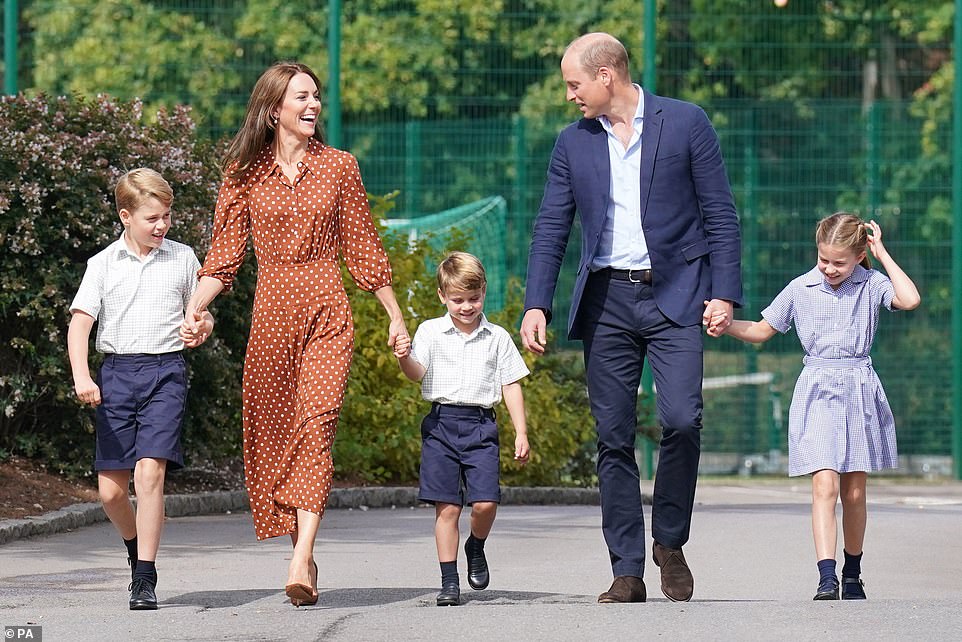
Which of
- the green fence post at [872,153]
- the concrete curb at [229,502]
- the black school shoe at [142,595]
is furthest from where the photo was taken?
the green fence post at [872,153]

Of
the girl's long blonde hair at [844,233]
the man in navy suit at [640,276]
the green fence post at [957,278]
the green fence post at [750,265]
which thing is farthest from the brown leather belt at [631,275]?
the green fence post at [957,278]

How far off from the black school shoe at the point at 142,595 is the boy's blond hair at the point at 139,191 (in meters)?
1.39

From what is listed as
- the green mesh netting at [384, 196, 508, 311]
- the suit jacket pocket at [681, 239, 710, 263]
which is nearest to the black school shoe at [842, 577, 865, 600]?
the suit jacket pocket at [681, 239, 710, 263]

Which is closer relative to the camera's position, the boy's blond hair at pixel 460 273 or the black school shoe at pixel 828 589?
the black school shoe at pixel 828 589

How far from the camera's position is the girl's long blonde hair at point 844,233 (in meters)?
6.98

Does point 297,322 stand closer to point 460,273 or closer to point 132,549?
point 460,273

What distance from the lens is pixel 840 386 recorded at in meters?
6.92

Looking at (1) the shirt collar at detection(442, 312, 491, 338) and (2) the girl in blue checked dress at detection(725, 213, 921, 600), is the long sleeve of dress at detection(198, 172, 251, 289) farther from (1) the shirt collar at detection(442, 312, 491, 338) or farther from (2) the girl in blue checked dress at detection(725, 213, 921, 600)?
(2) the girl in blue checked dress at detection(725, 213, 921, 600)

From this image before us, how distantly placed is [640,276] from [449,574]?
1267 millimetres

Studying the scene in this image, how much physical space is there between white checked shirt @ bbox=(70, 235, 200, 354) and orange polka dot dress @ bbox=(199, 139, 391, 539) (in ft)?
0.61

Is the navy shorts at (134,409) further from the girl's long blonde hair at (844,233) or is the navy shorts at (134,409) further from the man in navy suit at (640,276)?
the girl's long blonde hair at (844,233)

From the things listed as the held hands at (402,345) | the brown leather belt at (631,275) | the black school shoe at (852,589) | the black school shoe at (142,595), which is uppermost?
the brown leather belt at (631,275)

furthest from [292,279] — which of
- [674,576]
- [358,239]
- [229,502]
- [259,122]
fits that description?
[229,502]

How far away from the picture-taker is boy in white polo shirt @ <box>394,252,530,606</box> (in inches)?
265
